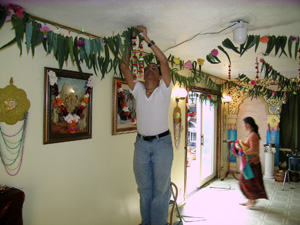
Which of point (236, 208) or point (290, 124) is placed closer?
point (236, 208)

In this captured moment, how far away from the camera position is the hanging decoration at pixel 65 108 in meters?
2.00

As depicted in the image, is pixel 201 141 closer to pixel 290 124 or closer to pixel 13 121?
pixel 290 124

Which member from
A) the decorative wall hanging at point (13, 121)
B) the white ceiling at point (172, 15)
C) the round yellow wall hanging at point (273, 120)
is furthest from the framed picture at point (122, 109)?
the round yellow wall hanging at point (273, 120)

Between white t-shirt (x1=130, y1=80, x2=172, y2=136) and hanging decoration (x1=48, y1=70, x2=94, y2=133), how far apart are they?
66cm

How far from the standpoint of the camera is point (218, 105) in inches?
233

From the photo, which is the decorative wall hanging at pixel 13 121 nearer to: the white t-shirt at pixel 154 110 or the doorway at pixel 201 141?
the white t-shirt at pixel 154 110

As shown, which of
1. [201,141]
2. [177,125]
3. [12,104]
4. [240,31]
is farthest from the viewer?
[201,141]

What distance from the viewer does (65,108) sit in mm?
2088

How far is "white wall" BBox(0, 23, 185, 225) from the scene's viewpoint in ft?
6.09

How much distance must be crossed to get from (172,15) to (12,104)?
4.62ft

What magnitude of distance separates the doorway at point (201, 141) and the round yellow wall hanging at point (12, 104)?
3.66m

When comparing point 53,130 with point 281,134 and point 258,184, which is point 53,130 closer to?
point 258,184

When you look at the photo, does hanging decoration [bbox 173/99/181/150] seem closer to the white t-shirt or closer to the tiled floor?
the tiled floor

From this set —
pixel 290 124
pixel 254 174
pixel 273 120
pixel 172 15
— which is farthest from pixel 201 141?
pixel 172 15
